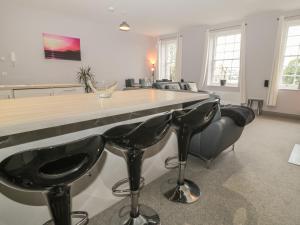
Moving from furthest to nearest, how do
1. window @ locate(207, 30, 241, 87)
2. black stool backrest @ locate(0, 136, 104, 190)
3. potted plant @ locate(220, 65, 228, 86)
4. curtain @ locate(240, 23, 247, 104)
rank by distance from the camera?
potted plant @ locate(220, 65, 228, 86) → window @ locate(207, 30, 241, 87) → curtain @ locate(240, 23, 247, 104) → black stool backrest @ locate(0, 136, 104, 190)

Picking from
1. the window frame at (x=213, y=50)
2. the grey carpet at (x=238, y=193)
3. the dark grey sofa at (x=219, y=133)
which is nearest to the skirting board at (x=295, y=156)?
the grey carpet at (x=238, y=193)

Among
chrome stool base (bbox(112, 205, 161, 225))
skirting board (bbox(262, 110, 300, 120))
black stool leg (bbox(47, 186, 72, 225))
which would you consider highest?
black stool leg (bbox(47, 186, 72, 225))

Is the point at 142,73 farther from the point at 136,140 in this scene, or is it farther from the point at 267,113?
the point at 136,140

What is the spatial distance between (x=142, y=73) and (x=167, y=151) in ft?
19.3

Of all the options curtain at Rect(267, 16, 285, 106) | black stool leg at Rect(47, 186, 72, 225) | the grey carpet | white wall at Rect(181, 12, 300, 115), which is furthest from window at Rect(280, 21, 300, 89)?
black stool leg at Rect(47, 186, 72, 225)

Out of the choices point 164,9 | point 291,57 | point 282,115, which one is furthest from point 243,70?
point 164,9

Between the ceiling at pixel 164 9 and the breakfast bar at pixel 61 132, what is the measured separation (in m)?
3.51

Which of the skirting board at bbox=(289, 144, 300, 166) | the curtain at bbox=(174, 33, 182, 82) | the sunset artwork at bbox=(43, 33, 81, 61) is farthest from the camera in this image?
the curtain at bbox=(174, 33, 182, 82)

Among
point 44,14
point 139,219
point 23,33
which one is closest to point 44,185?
point 139,219

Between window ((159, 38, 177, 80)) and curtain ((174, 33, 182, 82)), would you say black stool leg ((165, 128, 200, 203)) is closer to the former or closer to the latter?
curtain ((174, 33, 182, 82))

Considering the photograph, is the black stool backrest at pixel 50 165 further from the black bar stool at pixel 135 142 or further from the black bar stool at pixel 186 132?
the black bar stool at pixel 186 132

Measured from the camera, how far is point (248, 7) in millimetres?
4461

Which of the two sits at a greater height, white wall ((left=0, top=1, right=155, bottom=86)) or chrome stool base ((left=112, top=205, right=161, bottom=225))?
white wall ((left=0, top=1, right=155, bottom=86))

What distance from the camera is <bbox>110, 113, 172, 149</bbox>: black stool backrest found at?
103 centimetres
